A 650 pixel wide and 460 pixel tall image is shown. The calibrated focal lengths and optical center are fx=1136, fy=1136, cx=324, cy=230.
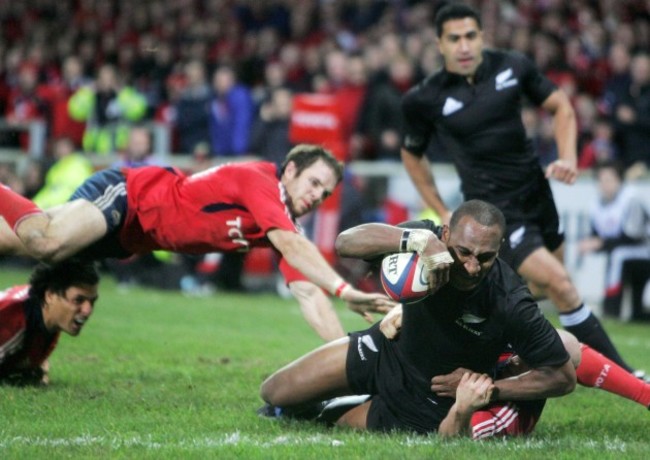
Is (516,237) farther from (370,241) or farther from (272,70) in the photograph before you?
(272,70)

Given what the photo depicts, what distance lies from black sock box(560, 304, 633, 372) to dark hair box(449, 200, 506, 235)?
8.78 feet

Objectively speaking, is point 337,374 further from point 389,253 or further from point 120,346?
point 120,346

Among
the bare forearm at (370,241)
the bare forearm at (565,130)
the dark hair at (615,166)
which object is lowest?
the dark hair at (615,166)

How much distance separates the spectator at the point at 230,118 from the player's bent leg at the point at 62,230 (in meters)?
9.81

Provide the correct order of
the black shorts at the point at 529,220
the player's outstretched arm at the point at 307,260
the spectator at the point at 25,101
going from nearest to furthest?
the player's outstretched arm at the point at 307,260 → the black shorts at the point at 529,220 → the spectator at the point at 25,101

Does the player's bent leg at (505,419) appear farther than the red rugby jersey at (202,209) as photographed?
No

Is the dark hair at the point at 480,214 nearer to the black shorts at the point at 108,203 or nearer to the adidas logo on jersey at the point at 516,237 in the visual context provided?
the adidas logo on jersey at the point at 516,237

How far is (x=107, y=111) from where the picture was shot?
19.3 metres

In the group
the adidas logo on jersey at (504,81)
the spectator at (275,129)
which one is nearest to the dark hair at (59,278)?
the adidas logo on jersey at (504,81)

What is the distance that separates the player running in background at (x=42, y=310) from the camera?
24.6ft

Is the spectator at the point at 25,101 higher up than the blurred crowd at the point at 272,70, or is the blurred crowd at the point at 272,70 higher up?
the blurred crowd at the point at 272,70

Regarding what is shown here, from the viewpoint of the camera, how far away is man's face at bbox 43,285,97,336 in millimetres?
7570

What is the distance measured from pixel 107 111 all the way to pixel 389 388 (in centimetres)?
1389

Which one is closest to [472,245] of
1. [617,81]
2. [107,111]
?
[617,81]
